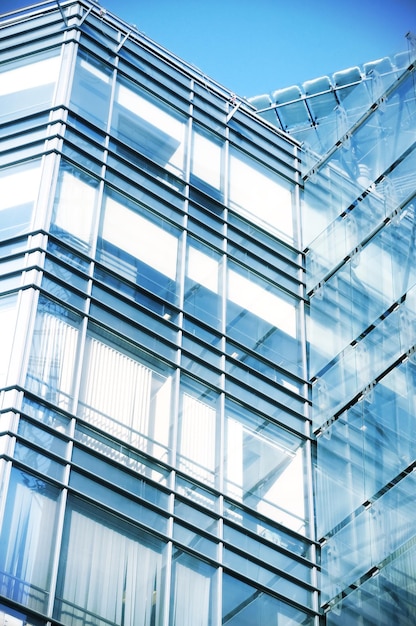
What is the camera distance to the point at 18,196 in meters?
19.9

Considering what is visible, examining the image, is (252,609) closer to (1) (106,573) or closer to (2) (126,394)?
(1) (106,573)

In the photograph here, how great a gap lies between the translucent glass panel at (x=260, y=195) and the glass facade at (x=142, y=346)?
5 cm

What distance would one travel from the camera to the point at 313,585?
18812mm

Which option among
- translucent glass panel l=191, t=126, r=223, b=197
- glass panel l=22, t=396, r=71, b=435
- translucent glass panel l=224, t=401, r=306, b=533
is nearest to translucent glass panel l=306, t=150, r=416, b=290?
translucent glass panel l=191, t=126, r=223, b=197

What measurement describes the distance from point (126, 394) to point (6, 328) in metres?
2.41

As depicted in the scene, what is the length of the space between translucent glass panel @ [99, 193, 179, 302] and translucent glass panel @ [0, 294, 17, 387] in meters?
2.37

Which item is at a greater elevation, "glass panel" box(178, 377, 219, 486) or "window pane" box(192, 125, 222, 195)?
"window pane" box(192, 125, 222, 195)

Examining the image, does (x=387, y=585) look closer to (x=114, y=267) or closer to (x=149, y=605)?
(x=149, y=605)

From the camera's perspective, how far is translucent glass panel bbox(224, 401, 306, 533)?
1906 cm

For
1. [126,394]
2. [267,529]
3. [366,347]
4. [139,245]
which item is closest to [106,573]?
[126,394]

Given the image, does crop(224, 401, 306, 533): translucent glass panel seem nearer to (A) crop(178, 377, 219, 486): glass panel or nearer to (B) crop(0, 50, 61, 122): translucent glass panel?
(A) crop(178, 377, 219, 486): glass panel

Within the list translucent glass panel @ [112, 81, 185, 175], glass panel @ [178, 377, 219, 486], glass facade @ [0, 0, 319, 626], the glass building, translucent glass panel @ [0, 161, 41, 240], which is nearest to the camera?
glass facade @ [0, 0, 319, 626]

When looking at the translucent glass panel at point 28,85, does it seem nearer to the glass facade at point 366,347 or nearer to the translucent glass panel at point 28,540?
the glass facade at point 366,347

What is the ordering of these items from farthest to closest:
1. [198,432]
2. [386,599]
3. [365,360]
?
[365,360], [198,432], [386,599]
